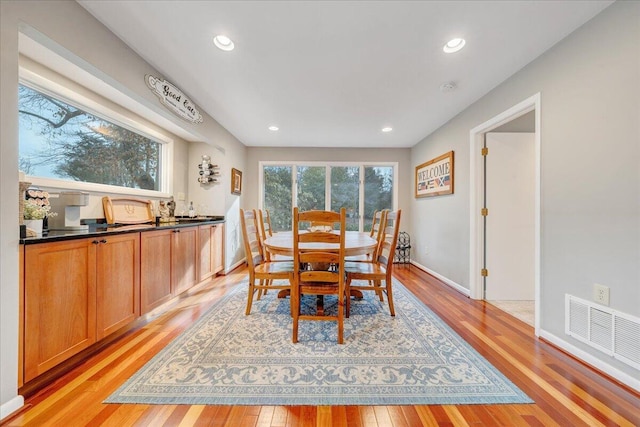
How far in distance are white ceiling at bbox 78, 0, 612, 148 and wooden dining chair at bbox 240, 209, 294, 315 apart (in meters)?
1.38

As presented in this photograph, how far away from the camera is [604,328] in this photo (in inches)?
60.6

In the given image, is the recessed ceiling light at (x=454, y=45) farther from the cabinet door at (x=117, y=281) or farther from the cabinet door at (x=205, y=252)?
the cabinet door at (x=205, y=252)

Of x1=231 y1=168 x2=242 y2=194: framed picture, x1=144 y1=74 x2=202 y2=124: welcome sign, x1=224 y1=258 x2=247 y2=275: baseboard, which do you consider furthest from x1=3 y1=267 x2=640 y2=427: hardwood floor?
x1=231 y1=168 x2=242 y2=194: framed picture

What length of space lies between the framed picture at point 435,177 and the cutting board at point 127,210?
405 centimetres

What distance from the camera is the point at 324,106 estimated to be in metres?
2.98

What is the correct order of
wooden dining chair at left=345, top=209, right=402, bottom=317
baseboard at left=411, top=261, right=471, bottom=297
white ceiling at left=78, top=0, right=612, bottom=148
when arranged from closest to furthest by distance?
white ceiling at left=78, top=0, right=612, bottom=148, wooden dining chair at left=345, top=209, right=402, bottom=317, baseboard at left=411, top=261, right=471, bottom=297

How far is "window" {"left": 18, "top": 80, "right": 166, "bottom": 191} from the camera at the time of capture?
1929 mm

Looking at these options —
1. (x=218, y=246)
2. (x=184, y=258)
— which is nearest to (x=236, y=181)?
(x=218, y=246)

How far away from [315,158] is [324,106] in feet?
6.35

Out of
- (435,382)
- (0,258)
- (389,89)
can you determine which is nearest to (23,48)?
(0,258)

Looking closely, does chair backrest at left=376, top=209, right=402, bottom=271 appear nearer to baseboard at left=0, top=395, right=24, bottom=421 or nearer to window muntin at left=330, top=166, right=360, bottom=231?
window muntin at left=330, top=166, right=360, bottom=231

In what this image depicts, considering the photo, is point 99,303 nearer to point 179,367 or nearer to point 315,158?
point 179,367

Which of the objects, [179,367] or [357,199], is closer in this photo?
[179,367]

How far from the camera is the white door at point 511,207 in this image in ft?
9.08
